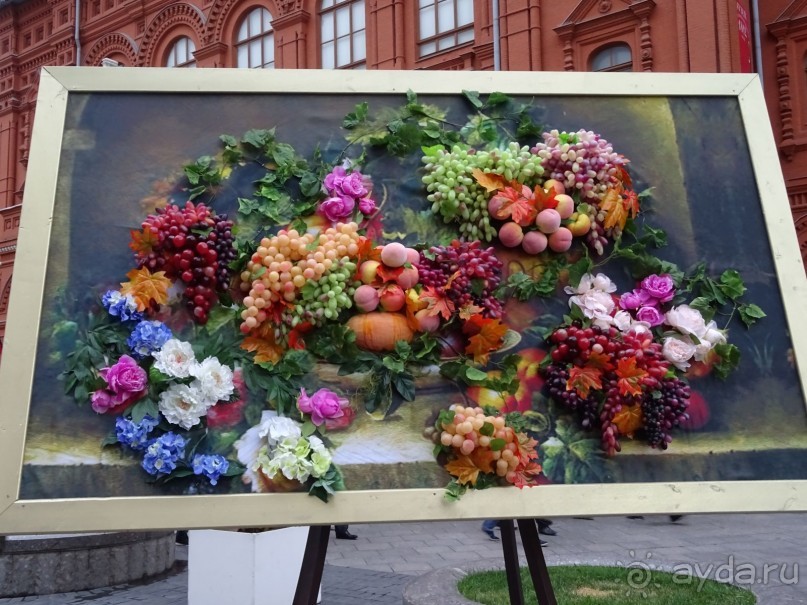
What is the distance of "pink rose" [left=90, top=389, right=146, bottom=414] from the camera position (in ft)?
5.73

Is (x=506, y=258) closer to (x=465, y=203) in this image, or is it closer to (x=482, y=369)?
(x=465, y=203)

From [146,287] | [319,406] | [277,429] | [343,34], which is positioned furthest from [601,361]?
[343,34]

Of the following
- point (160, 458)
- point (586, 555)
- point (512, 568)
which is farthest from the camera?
point (586, 555)

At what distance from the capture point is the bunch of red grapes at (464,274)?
1922mm

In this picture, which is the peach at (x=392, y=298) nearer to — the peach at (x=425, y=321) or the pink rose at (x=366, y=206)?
the peach at (x=425, y=321)

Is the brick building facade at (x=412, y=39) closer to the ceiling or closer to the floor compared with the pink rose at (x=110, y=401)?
closer to the ceiling

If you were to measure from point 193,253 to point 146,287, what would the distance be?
0.48 feet

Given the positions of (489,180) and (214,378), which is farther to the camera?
(489,180)

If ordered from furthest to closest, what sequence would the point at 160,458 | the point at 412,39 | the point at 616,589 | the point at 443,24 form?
the point at 412,39 < the point at 443,24 < the point at 616,589 < the point at 160,458

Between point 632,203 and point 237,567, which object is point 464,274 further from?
point 237,567

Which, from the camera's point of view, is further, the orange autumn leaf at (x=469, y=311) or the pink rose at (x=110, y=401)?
the orange autumn leaf at (x=469, y=311)

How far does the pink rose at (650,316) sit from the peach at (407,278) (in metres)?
0.62

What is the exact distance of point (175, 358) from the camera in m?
1.80

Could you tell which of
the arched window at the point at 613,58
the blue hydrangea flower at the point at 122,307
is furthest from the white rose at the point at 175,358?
the arched window at the point at 613,58
